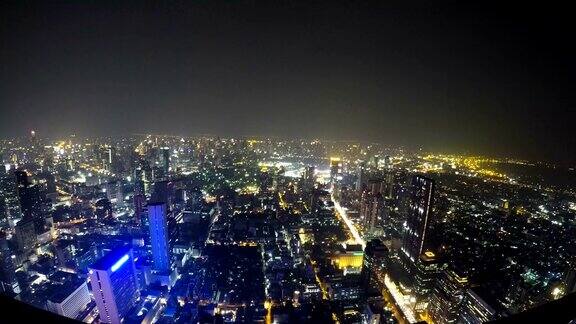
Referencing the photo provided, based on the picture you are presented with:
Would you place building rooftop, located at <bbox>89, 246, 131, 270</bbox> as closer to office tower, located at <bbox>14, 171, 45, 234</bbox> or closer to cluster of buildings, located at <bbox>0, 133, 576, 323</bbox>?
cluster of buildings, located at <bbox>0, 133, 576, 323</bbox>

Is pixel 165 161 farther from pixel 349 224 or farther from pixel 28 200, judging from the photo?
pixel 349 224

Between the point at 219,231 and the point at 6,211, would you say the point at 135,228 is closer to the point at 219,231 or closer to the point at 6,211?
the point at 219,231

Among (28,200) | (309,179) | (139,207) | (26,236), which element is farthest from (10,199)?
(309,179)

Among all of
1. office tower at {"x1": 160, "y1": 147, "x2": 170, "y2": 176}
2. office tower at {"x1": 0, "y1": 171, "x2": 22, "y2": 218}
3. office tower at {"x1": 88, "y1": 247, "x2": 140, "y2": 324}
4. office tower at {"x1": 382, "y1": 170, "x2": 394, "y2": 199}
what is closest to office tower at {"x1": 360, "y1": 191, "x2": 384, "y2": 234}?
office tower at {"x1": 382, "y1": 170, "x2": 394, "y2": 199}

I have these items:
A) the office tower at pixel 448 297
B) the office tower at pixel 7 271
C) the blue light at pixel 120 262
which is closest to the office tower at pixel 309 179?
the office tower at pixel 448 297

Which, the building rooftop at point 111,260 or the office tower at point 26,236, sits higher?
the building rooftop at point 111,260

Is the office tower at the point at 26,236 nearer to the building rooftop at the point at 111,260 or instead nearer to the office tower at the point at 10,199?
the office tower at the point at 10,199

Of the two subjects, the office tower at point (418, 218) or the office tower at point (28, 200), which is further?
the office tower at point (28, 200)
